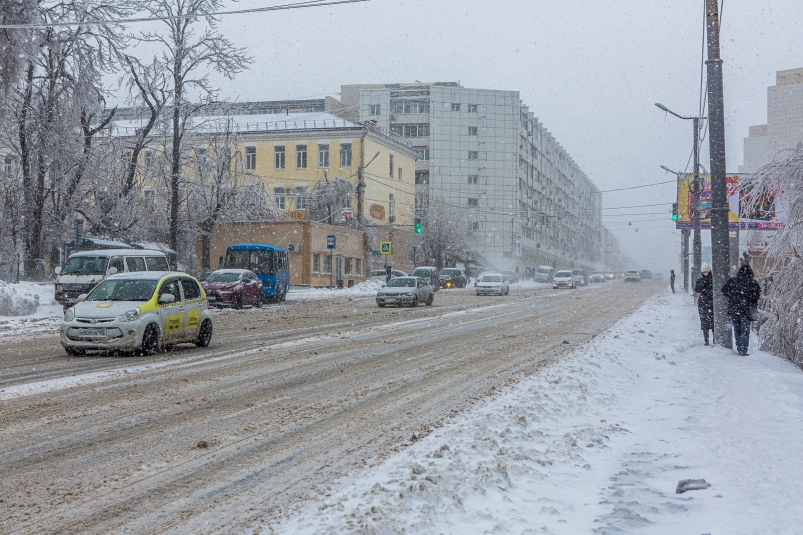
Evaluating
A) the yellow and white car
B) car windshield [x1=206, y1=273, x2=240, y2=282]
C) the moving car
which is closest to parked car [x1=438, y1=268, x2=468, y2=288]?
the moving car

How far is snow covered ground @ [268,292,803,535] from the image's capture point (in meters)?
4.86

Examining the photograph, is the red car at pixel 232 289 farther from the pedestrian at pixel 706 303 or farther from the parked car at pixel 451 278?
the parked car at pixel 451 278

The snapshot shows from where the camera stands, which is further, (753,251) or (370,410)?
(753,251)

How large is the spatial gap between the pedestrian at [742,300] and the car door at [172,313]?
33.6 ft

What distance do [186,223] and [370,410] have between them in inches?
1672

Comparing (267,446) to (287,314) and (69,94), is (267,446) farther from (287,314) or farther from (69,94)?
(69,94)

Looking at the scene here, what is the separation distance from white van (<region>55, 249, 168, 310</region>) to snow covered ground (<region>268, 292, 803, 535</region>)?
18151 millimetres

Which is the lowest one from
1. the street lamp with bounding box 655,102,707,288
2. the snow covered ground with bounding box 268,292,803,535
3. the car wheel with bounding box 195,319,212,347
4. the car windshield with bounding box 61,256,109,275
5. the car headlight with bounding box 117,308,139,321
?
the snow covered ground with bounding box 268,292,803,535

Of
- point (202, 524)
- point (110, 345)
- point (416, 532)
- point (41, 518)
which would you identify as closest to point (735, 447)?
point (416, 532)

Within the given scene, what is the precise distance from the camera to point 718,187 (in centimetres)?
1515

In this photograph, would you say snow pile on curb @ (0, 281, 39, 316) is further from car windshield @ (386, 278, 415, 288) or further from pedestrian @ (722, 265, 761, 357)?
pedestrian @ (722, 265, 761, 357)

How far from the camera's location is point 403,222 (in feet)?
256

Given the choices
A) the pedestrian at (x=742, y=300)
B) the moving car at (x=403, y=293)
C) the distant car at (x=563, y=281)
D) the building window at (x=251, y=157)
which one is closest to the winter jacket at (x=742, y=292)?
the pedestrian at (x=742, y=300)

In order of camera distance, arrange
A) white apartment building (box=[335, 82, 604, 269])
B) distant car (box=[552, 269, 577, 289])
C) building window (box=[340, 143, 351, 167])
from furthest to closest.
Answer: white apartment building (box=[335, 82, 604, 269])
building window (box=[340, 143, 351, 167])
distant car (box=[552, 269, 577, 289])
